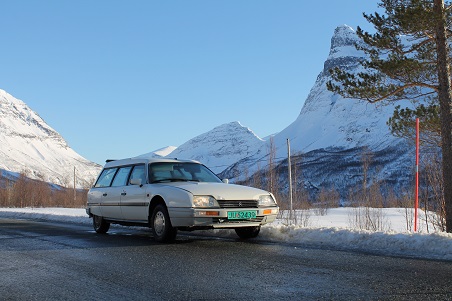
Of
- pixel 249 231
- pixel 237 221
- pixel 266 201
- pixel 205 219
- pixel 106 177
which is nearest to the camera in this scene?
pixel 205 219

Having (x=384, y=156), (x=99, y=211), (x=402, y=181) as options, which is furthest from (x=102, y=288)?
(x=384, y=156)

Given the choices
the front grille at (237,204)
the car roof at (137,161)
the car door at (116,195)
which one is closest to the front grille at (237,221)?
the front grille at (237,204)

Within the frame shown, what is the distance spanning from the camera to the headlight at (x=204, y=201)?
8484 millimetres

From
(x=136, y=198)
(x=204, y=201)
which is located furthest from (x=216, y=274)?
(x=136, y=198)

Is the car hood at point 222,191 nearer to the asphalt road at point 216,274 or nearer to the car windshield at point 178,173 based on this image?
the car windshield at point 178,173

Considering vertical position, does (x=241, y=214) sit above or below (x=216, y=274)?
above

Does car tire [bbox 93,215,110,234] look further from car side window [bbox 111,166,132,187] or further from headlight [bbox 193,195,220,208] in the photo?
headlight [bbox 193,195,220,208]

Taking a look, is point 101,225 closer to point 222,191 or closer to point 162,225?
point 162,225

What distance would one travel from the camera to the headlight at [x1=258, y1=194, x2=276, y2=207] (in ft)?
29.7

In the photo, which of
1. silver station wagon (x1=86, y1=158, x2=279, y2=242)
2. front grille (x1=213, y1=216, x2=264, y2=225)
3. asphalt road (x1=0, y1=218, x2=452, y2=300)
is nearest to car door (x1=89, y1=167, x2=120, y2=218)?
silver station wagon (x1=86, y1=158, x2=279, y2=242)

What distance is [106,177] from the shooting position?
1181 cm

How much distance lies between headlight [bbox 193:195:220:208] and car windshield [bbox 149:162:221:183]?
139cm

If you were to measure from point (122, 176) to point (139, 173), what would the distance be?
832 mm

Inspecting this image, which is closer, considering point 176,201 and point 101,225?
point 176,201
